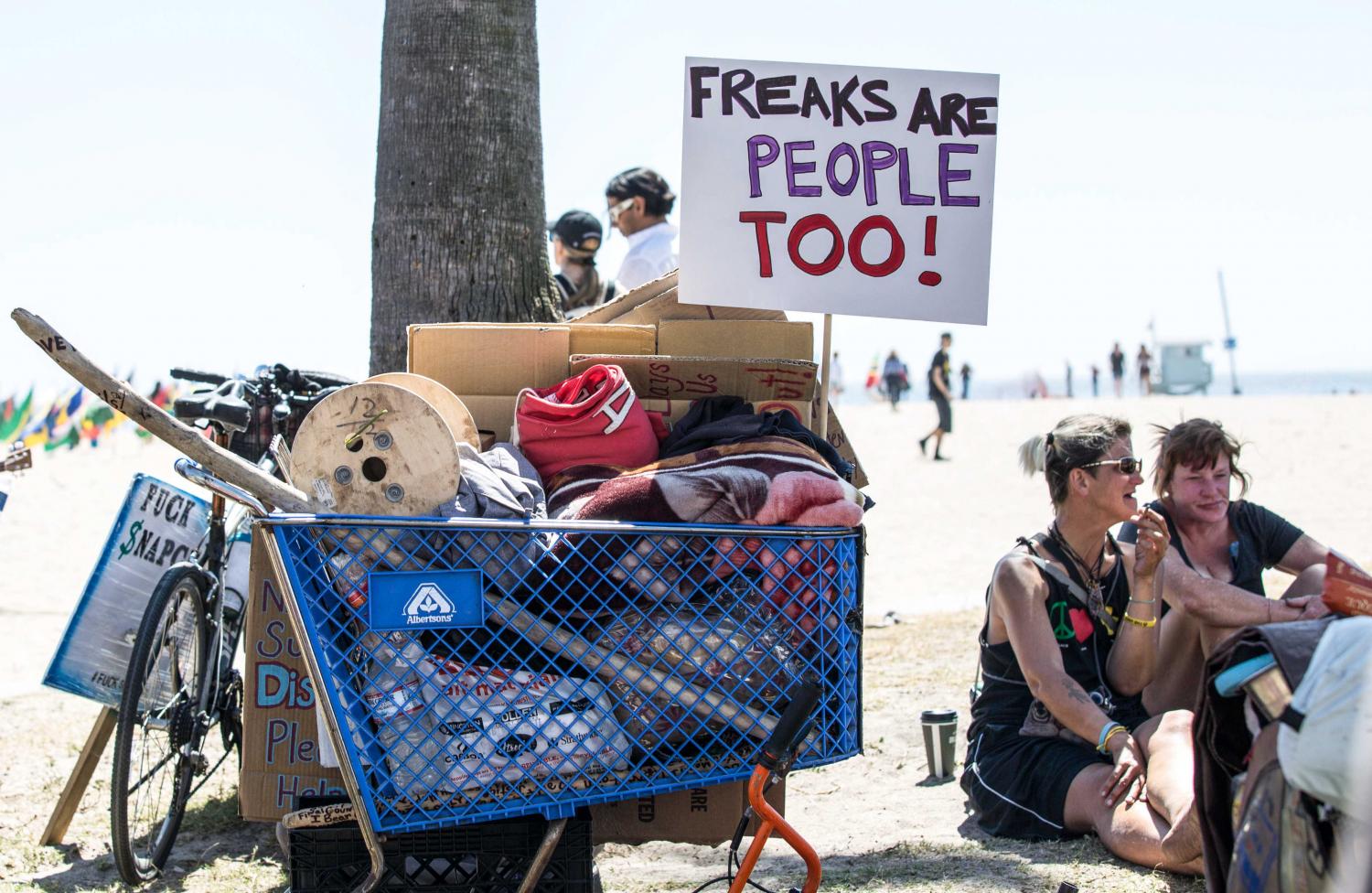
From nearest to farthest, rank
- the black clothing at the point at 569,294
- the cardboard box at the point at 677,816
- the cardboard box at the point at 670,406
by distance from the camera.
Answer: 1. the cardboard box at the point at 677,816
2. the cardboard box at the point at 670,406
3. the black clothing at the point at 569,294

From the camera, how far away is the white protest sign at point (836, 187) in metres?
3.77

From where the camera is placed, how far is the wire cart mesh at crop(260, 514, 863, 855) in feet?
9.15

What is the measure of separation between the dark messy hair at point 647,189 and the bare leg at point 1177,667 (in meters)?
3.28

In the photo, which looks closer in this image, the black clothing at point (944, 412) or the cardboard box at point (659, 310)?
the cardboard box at point (659, 310)

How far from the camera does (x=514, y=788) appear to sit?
9.44ft

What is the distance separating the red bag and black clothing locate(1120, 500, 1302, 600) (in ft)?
6.12

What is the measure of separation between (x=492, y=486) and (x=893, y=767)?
283 centimetres

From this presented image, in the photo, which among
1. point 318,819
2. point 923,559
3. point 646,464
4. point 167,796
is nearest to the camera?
point 318,819

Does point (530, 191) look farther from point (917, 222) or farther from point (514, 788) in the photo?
point (514, 788)

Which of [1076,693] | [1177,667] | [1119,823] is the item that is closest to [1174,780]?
[1119,823]

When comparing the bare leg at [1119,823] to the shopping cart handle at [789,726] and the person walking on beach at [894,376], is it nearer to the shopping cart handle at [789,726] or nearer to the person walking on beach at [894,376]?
the shopping cart handle at [789,726]

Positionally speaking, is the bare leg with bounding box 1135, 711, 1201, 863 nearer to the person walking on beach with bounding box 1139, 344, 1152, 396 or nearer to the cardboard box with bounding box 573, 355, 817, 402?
the cardboard box with bounding box 573, 355, 817, 402

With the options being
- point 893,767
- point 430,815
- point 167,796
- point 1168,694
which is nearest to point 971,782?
point 1168,694

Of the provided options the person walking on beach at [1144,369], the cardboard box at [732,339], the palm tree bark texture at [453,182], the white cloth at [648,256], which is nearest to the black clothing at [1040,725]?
the cardboard box at [732,339]
